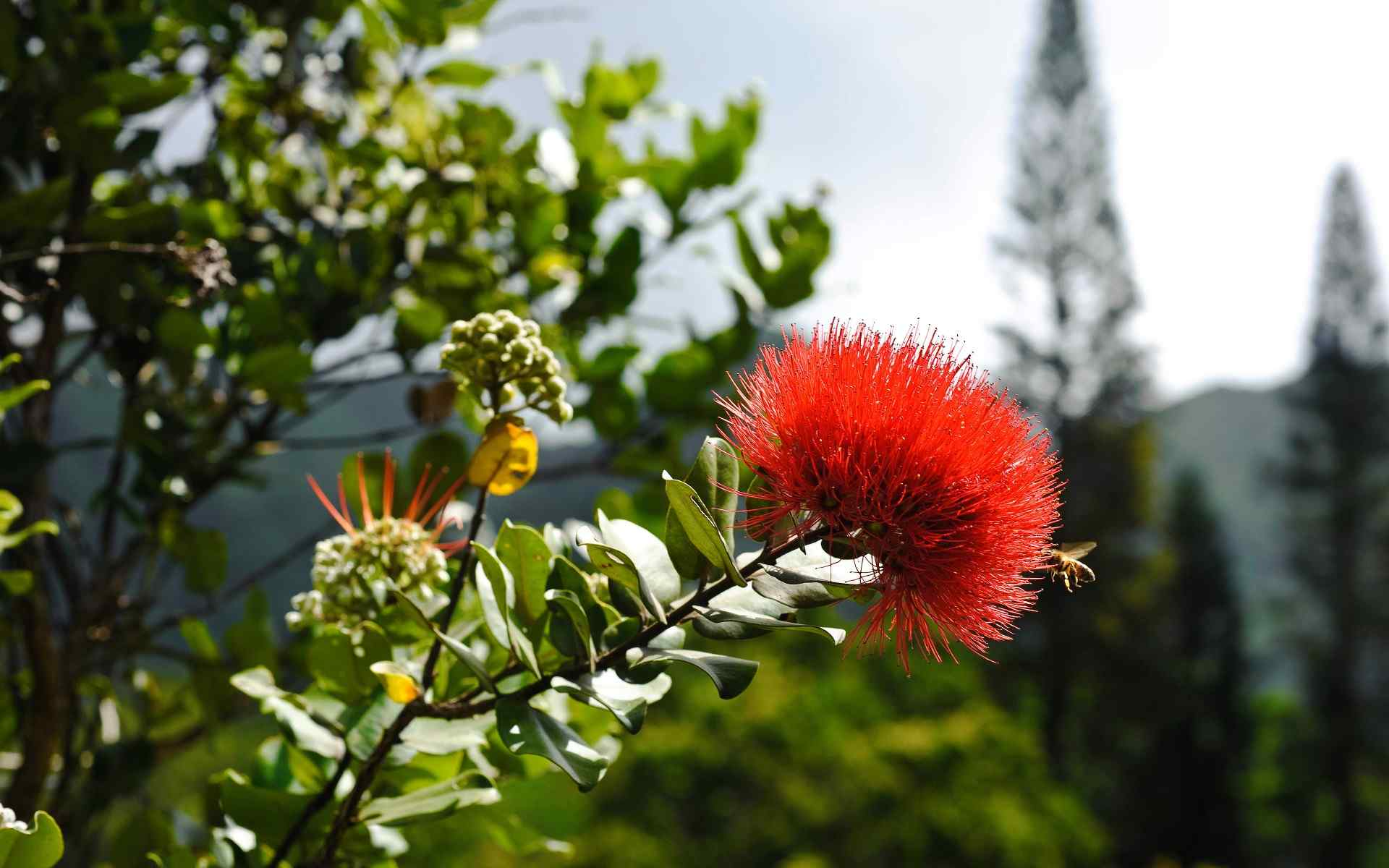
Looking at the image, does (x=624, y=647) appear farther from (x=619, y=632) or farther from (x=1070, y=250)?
(x=1070, y=250)

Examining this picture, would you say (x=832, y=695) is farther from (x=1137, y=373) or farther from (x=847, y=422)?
(x=847, y=422)

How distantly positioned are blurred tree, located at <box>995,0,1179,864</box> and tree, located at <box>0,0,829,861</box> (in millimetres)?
14923

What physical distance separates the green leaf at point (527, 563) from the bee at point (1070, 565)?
1.00 ft

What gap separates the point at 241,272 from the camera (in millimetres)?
1104

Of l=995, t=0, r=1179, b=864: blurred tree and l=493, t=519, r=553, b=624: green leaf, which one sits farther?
l=995, t=0, r=1179, b=864: blurred tree

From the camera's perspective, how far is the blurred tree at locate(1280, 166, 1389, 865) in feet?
55.8

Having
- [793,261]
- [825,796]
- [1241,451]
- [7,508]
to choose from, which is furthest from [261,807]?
[1241,451]

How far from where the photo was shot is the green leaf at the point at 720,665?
0.51 metres

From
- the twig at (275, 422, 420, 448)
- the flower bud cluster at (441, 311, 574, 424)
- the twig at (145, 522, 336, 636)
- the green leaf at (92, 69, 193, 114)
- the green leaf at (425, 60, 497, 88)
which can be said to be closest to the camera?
the flower bud cluster at (441, 311, 574, 424)

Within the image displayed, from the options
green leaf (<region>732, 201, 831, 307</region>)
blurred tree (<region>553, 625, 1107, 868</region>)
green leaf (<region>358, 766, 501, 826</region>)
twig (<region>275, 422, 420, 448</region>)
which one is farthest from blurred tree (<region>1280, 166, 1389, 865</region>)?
green leaf (<region>358, 766, 501, 826</region>)

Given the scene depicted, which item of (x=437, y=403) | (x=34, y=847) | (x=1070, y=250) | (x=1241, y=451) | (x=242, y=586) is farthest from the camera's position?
(x=1241, y=451)

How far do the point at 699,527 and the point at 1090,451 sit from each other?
1816 cm

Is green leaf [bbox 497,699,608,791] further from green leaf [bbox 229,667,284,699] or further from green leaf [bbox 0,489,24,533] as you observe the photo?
green leaf [bbox 0,489,24,533]

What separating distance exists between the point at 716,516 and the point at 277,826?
14.8 inches
